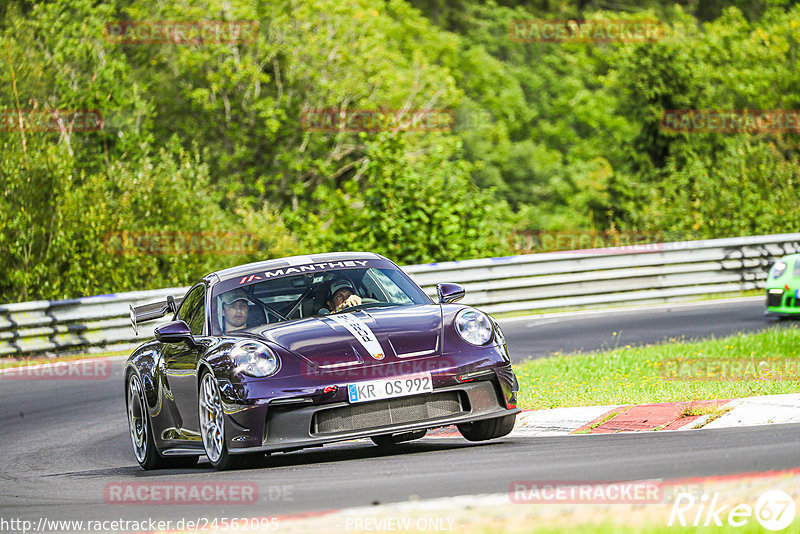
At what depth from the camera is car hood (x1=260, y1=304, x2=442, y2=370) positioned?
734 cm

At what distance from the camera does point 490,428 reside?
7969 millimetres

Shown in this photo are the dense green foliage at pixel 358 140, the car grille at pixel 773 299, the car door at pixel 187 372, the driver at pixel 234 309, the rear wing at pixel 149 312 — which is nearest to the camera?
the car door at pixel 187 372

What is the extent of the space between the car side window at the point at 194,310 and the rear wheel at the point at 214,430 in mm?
797

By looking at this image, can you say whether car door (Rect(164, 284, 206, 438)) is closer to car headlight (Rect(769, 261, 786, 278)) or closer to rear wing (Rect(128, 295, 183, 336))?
rear wing (Rect(128, 295, 183, 336))

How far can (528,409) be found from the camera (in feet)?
31.5

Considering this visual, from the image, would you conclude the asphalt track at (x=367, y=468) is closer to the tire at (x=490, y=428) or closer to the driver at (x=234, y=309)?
the tire at (x=490, y=428)

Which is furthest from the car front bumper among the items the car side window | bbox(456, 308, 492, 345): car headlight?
the car side window

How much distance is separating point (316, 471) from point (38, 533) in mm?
1710

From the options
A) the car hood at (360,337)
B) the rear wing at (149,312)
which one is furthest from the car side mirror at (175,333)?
the rear wing at (149,312)

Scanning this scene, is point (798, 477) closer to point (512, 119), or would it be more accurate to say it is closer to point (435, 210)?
point (435, 210)

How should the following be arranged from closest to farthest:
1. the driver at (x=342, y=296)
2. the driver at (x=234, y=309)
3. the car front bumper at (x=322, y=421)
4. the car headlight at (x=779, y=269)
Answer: the car front bumper at (x=322, y=421)
the driver at (x=234, y=309)
the driver at (x=342, y=296)
the car headlight at (x=779, y=269)

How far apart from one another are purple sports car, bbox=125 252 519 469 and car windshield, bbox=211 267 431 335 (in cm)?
1

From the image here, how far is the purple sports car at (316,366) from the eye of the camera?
7211mm

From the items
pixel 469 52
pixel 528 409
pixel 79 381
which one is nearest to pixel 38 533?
pixel 528 409
